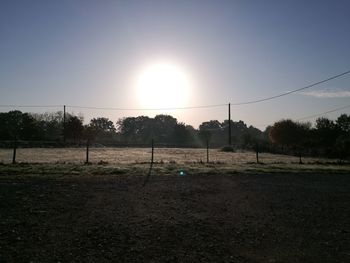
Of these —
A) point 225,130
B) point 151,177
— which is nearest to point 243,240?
point 151,177

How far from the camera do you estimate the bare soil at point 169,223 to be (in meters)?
5.72

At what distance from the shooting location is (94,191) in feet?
37.7

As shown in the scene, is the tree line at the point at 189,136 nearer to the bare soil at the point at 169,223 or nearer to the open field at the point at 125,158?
the open field at the point at 125,158

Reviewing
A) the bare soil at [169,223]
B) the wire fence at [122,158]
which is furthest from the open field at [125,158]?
the bare soil at [169,223]

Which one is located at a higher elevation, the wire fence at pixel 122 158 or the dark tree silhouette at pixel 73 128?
the dark tree silhouette at pixel 73 128

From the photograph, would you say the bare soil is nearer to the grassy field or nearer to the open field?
the grassy field

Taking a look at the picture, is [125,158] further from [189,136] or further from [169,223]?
[189,136]

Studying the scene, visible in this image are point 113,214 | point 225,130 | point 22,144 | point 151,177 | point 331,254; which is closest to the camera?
point 331,254

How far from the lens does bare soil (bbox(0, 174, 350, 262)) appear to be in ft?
18.8

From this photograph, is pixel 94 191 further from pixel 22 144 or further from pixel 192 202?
pixel 22 144

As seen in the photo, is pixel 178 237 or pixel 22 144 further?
pixel 22 144

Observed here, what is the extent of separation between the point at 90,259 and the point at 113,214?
2.87 metres

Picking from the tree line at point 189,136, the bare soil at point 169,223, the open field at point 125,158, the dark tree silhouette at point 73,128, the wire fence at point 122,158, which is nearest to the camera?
the bare soil at point 169,223

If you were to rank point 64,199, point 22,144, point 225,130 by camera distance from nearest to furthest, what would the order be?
point 64,199
point 22,144
point 225,130
